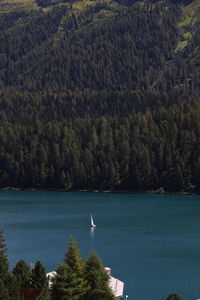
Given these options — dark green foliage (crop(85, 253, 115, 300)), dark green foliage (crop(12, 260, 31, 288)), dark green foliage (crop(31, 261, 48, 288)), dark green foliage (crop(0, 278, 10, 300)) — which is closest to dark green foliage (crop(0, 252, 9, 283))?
dark green foliage (crop(12, 260, 31, 288))

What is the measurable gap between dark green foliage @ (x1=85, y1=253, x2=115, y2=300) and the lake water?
27.9m

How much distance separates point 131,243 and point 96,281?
76898 millimetres

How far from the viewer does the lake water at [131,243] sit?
10775 cm

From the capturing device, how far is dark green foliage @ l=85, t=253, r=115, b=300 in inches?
2667

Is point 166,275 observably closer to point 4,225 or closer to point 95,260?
point 95,260

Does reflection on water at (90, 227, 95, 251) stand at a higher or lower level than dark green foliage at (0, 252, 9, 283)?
higher

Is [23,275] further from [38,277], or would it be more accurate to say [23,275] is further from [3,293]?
[3,293]

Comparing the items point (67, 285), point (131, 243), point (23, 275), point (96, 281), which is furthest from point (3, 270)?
point (131, 243)

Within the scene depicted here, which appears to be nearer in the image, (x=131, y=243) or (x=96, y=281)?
(x=96, y=281)

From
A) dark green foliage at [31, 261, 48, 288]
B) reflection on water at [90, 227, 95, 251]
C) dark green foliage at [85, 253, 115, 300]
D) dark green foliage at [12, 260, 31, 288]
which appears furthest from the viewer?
reflection on water at [90, 227, 95, 251]

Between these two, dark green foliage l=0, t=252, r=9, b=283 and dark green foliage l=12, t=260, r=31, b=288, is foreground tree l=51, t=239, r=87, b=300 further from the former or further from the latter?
dark green foliage l=0, t=252, r=9, b=283

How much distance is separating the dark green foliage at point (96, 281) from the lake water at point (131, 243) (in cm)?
2794

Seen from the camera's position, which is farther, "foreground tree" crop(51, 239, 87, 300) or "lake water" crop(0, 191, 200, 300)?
"lake water" crop(0, 191, 200, 300)

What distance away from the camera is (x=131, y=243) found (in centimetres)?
14488
